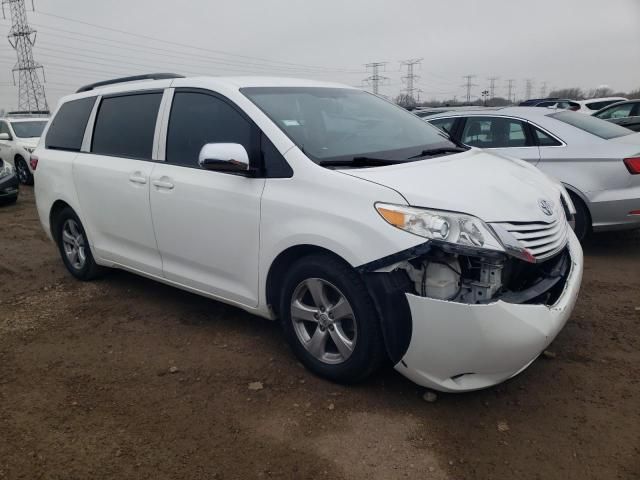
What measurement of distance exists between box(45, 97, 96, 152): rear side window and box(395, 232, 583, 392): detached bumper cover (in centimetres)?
360

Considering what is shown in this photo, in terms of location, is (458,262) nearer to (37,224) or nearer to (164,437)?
(164,437)

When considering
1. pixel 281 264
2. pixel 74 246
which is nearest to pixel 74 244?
pixel 74 246

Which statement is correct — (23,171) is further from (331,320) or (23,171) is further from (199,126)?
(331,320)

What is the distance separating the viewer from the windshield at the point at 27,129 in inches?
508

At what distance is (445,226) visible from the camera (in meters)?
2.62

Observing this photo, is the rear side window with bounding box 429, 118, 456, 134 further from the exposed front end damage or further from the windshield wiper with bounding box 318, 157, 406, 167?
the exposed front end damage

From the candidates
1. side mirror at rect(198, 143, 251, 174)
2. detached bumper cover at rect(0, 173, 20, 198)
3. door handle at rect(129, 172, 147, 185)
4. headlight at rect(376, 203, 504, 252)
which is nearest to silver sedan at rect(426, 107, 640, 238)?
headlight at rect(376, 203, 504, 252)

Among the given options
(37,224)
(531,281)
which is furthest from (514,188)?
(37,224)

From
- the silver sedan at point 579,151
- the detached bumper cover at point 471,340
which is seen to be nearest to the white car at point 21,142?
the silver sedan at point 579,151

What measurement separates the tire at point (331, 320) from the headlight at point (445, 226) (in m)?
0.39

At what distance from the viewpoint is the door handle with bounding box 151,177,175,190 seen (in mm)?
3754

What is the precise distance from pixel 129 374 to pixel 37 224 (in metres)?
5.90

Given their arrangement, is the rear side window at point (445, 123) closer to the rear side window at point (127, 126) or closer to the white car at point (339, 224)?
the white car at point (339, 224)

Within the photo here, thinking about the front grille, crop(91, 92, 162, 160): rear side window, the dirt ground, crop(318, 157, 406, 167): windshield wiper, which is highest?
crop(91, 92, 162, 160): rear side window
